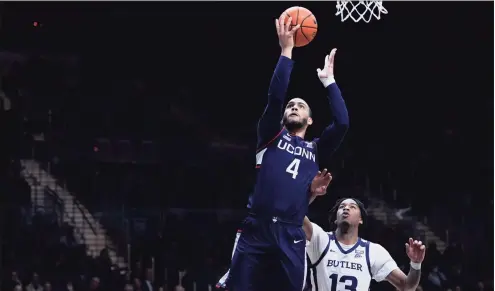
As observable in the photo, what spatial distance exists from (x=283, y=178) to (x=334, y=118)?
733 mm

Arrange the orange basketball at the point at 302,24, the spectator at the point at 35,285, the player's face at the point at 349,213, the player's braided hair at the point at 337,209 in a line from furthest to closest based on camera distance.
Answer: the spectator at the point at 35,285 → the player's braided hair at the point at 337,209 → the player's face at the point at 349,213 → the orange basketball at the point at 302,24

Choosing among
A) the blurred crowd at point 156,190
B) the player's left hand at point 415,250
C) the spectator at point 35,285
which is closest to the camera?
the player's left hand at point 415,250

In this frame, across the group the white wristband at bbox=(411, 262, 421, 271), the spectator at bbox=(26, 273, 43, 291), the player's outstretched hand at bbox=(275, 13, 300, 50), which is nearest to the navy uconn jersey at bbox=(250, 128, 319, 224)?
the player's outstretched hand at bbox=(275, 13, 300, 50)

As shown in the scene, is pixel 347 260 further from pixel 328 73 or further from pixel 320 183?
pixel 328 73

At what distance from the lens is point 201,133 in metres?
17.3

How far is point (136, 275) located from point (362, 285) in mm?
6814

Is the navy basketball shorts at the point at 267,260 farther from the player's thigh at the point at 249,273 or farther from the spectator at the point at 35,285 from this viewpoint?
the spectator at the point at 35,285

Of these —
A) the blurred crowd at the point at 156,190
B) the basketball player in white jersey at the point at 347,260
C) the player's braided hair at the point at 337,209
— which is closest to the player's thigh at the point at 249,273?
the basketball player in white jersey at the point at 347,260

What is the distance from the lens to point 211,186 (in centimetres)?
1631

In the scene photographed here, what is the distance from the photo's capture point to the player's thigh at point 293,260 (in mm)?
7172

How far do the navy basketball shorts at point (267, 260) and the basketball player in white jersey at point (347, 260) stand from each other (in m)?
1.08

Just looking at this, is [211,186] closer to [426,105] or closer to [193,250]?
[193,250]

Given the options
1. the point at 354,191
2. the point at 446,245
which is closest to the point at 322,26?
the point at 354,191

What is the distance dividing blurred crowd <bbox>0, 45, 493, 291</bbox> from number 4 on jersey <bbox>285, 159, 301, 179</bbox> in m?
7.42
